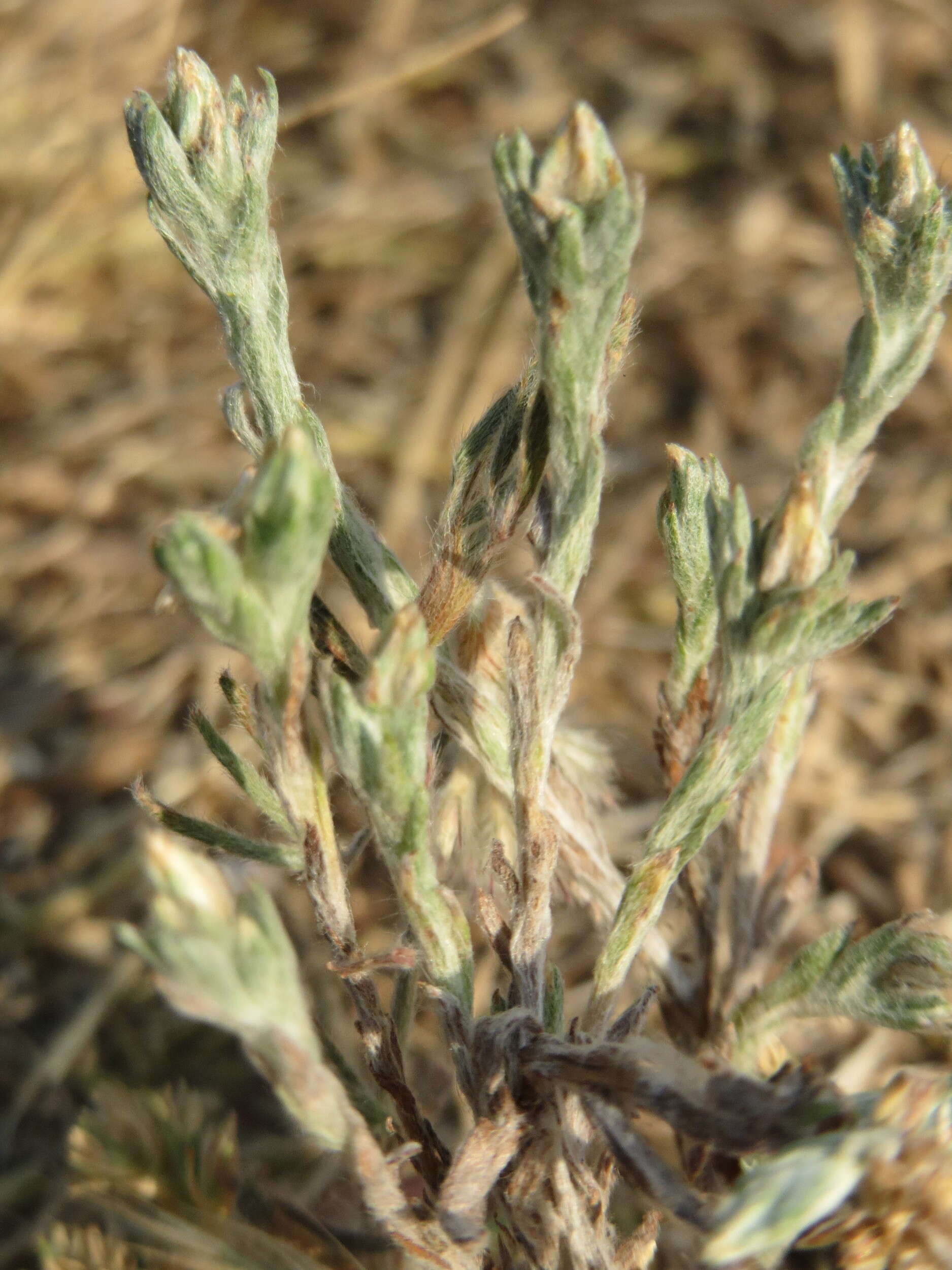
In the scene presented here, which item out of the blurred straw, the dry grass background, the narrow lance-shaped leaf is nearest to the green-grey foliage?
the narrow lance-shaped leaf

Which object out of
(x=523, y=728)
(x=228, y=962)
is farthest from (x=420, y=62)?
(x=228, y=962)

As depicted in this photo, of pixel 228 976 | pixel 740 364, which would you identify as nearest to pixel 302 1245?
pixel 228 976

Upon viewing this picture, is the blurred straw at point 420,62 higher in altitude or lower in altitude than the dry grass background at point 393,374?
higher

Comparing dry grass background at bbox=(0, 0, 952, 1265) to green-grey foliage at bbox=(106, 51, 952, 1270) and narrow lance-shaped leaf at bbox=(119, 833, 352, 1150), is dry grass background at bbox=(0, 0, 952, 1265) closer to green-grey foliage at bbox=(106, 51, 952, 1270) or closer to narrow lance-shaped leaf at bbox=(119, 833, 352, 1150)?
green-grey foliage at bbox=(106, 51, 952, 1270)

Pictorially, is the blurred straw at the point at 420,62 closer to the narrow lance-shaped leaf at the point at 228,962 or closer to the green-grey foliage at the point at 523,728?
the green-grey foliage at the point at 523,728

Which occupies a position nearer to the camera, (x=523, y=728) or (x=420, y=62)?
(x=523, y=728)

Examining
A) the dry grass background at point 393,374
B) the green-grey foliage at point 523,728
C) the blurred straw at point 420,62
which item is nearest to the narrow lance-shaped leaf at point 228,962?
the green-grey foliage at point 523,728

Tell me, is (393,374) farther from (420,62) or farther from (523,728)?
(523,728)

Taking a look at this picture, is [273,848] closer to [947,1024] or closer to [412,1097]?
[412,1097]
